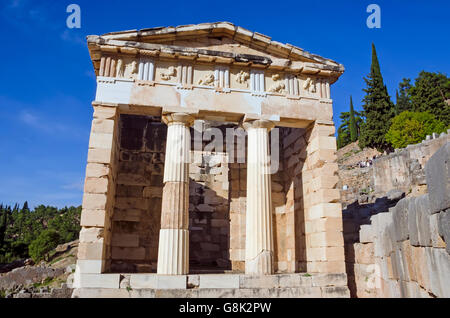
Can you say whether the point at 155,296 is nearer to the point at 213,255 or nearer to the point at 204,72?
the point at 213,255

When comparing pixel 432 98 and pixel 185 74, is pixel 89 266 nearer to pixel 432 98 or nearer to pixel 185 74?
pixel 185 74

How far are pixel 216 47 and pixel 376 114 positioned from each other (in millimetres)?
31245

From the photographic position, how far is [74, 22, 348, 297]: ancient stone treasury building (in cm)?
970

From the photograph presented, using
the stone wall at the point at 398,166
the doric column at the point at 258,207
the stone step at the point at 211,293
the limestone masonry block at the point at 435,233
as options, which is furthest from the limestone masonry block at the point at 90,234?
the stone wall at the point at 398,166

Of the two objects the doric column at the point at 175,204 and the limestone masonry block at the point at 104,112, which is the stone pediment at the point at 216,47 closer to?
the limestone masonry block at the point at 104,112

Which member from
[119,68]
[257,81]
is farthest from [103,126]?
[257,81]

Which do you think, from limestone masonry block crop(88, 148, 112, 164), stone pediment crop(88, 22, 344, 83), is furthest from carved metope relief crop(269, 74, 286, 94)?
limestone masonry block crop(88, 148, 112, 164)

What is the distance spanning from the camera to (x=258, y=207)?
10609 millimetres

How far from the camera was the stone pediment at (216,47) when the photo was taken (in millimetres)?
10867

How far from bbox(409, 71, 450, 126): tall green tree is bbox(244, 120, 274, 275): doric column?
3255 centimetres

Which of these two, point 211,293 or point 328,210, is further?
point 328,210

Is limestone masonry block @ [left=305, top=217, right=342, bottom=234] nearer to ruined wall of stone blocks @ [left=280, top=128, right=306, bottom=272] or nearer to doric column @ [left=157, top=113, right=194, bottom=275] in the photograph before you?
ruined wall of stone blocks @ [left=280, top=128, right=306, bottom=272]

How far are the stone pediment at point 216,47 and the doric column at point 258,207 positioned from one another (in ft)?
7.34
